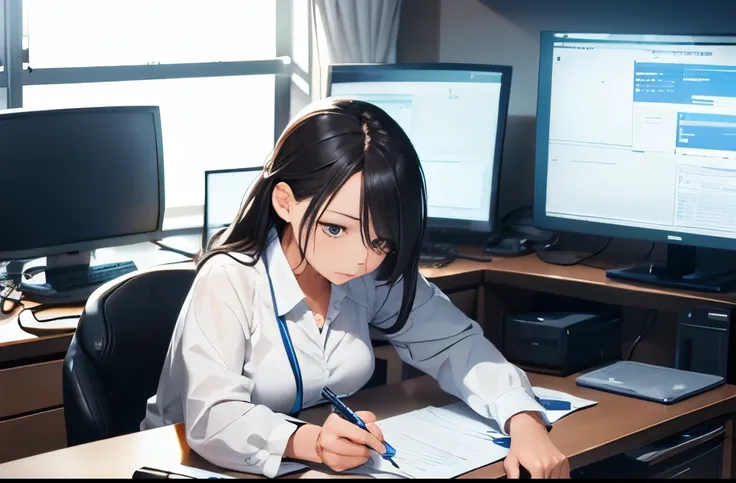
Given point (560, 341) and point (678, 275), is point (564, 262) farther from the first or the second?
point (560, 341)

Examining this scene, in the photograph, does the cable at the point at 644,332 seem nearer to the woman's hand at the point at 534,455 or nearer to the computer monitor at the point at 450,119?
the computer monitor at the point at 450,119

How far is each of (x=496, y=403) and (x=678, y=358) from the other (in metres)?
0.71

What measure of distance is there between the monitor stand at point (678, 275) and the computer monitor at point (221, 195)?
0.91 meters

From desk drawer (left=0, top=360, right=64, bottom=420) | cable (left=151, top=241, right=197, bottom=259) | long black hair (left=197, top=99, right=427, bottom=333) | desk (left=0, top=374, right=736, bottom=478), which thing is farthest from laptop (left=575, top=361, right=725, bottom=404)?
cable (left=151, top=241, right=197, bottom=259)

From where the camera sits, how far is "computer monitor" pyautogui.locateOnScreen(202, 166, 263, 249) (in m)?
2.78

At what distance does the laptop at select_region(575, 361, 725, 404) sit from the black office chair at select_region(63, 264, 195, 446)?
0.75 m

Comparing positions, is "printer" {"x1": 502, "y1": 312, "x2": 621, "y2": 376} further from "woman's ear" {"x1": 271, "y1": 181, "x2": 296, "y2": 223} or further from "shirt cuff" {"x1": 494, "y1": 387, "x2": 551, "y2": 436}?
"woman's ear" {"x1": 271, "y1": 181, "x2": 296, "y2": 223}

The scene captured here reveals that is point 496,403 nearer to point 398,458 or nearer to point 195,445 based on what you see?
point 398,458

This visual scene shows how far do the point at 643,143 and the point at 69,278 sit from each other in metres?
1.30

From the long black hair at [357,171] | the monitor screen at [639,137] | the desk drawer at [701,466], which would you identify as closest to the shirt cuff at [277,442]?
the long black hair at [357,171]

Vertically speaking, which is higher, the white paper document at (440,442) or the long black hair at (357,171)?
the long black hair at (357,171)

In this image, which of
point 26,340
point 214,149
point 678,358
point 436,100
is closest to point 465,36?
point 436,100

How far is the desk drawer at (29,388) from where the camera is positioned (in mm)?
2184

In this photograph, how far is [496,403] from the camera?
5.70 feet
